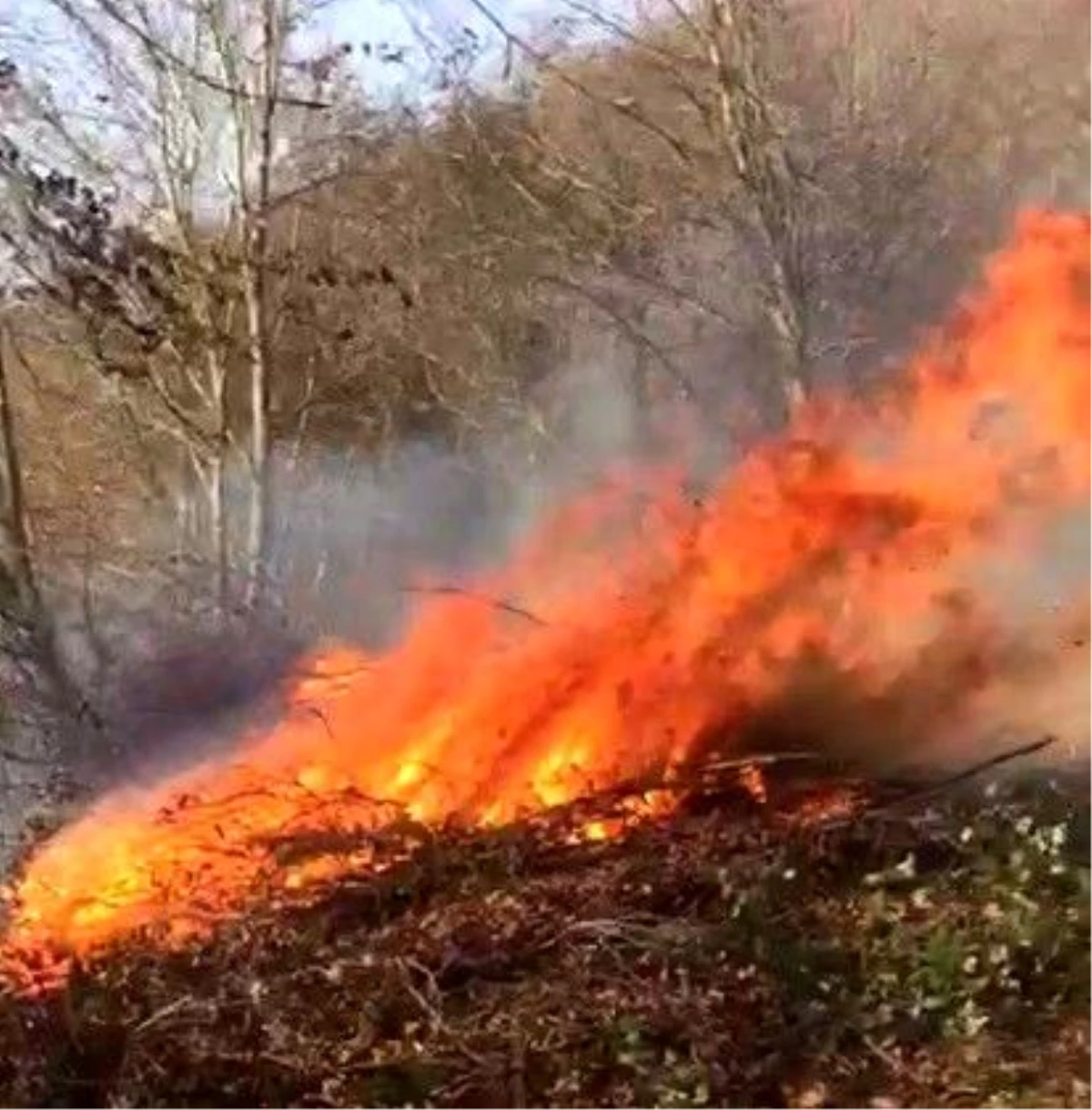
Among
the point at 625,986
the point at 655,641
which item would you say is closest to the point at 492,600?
the point at 655,641

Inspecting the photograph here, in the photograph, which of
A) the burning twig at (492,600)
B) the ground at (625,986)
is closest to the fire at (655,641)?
the burning twig at (492,600)

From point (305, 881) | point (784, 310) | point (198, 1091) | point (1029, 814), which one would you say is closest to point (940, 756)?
point (1029, 814)

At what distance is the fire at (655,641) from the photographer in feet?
24.8

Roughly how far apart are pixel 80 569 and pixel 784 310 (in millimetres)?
6186

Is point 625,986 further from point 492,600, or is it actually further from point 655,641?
point 492,600

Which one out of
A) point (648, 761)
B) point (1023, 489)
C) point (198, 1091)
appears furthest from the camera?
point (1023, 489)

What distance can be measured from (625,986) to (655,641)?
254cm

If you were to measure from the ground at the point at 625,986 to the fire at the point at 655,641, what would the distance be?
0.45 meters

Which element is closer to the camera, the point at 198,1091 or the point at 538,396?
the point at 198,1091

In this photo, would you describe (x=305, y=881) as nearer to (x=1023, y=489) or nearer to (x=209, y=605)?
(x=1023, y=489)

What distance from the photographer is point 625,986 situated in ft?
20.4

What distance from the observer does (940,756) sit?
848 cm

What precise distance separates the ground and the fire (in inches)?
17.8

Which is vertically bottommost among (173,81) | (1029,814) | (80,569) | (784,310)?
(1029,814)
